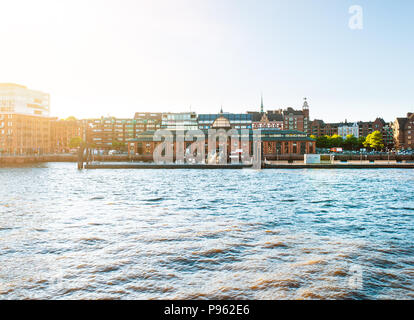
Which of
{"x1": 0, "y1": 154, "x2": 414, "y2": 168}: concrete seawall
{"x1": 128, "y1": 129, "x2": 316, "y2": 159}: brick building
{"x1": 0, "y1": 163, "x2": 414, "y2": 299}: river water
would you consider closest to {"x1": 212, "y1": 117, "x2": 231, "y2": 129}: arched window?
{"x1": 128, "y1": 129, "x2": 316, "y2": 159}: brick building

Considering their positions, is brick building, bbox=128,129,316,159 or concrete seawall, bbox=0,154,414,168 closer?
concrete seawall, bbox=0,154,414,168

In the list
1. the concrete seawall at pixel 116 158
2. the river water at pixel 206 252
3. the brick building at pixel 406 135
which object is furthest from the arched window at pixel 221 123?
the river water at pixel 206 252

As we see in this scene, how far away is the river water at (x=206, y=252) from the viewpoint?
10.7 metres

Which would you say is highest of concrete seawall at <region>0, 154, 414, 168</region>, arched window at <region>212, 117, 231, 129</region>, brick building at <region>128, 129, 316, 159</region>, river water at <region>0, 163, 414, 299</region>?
arched window at <region>212, 117, 231, 129</region>

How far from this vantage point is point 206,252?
14.6m

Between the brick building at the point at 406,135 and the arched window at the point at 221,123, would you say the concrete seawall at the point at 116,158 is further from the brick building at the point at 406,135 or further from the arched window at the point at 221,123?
the brick building at the point at 406,135

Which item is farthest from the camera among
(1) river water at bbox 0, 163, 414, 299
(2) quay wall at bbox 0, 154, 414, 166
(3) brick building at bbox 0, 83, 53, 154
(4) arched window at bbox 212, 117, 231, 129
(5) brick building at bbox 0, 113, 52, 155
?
(3) brick building at bbox 0, 83, 53, 154

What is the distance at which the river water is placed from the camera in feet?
35.1

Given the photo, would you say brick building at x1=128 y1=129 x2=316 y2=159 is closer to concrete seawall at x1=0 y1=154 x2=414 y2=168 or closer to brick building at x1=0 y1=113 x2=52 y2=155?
concrete seawall at x1=0 y1=154 x2=414 y2=168

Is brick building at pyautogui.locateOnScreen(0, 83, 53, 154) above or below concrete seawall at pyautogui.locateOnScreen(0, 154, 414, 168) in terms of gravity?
above
